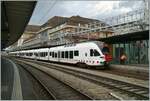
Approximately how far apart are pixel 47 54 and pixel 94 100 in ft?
121

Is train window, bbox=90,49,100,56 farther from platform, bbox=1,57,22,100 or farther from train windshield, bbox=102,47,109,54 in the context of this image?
platform, bbox=1,57,22,100

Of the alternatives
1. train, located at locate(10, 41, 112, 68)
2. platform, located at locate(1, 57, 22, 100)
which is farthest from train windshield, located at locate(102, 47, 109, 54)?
platform, located at locate(1, 57, 22, 100)

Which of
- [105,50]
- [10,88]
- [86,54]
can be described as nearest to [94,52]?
[105,50]

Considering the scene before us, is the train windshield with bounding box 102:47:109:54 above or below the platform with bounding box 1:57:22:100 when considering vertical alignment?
above

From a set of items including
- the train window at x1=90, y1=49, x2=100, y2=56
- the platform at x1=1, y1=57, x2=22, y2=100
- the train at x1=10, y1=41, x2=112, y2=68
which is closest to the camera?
the platform at x1=1, y1=57, x2=22, y2=100

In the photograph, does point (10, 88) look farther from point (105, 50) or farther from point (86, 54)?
point (86, 54)

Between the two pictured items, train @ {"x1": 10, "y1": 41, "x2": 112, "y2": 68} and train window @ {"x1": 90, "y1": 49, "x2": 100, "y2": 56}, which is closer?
train @ {"x1": 10, "y1": 41, "x2": 112, "y2": 68}

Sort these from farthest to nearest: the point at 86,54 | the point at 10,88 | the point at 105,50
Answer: the point at 86,54
the point at 105,50
the point at 10,88

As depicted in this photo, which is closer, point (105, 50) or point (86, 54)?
point (105, 50)

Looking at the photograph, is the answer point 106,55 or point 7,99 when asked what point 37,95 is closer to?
point 7,99

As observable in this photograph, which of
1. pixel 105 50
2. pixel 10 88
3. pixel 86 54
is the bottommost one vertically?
pixel 10 88

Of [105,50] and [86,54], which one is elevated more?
[105,50]

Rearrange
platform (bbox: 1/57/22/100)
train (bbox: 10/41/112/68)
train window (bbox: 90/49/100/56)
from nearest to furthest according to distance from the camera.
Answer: platform (bbox: 1/57/22/100) < train (bbox: 10/41/112/68) < train window (bbox: 90/49/100/56)

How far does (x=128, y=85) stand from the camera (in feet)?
47.1
